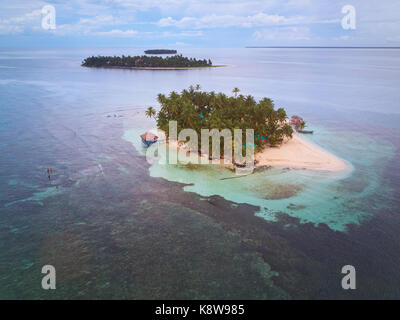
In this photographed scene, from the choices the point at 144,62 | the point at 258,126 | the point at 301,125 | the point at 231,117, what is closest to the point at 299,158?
the point at 258,126

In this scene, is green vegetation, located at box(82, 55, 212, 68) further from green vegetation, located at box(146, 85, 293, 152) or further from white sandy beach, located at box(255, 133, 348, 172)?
white sandy beach, located at box(255, 133, 348, 172)

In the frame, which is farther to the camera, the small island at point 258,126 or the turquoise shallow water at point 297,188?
the small island at point 258,126

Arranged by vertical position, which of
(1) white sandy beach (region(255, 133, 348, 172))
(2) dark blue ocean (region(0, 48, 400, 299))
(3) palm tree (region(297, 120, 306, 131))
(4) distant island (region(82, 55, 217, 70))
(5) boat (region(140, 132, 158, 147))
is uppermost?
(4) distant island (region(82, 55, 217, 70))

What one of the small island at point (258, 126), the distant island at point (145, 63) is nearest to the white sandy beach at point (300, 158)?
the small island at point (258, 126)

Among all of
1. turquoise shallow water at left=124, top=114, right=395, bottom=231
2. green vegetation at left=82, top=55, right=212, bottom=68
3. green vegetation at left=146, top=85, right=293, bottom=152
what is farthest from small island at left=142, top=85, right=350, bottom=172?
green vegetation at left=82, top=55, right=212, bottom=68

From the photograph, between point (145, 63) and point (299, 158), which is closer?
point (299, 158)

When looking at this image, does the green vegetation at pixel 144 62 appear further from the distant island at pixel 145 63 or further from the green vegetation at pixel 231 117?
the green vegetation at pixel 231 117

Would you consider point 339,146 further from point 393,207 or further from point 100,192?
point 100,192

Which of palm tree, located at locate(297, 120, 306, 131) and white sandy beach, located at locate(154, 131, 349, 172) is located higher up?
palm tree, located at locate(297, 120, 306, 131)

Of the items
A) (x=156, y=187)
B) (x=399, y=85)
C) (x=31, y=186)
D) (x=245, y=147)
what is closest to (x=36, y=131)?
(x=31, y=186)

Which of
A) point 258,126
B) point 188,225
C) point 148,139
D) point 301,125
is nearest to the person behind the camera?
point 188,225

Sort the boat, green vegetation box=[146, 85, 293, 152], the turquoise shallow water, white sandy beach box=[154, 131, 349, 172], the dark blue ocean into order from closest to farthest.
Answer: the dark blue ocean, the turquoise shallow water, white sandy beach box=[154, 131, 349, 172], green vegetation box=[146, 85, 293, 152], the boat

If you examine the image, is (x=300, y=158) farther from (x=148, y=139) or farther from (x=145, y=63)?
(x=145, y=63)
